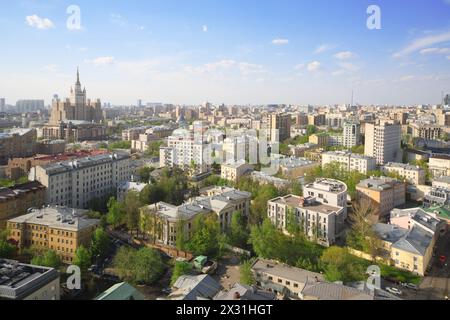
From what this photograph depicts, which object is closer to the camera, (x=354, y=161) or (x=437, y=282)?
(x=437, y=282)

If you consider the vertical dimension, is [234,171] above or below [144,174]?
above

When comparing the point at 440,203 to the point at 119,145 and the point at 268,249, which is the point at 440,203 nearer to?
the point at 268,249

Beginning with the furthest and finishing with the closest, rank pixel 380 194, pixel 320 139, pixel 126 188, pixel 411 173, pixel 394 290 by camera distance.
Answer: pixel 320 139
pixel 411 173
pixel 126 188
pixel 380 194
pixel 394 290

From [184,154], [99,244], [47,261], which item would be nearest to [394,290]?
[99,244]

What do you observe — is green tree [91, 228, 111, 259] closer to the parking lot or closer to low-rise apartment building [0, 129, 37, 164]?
the parking lot

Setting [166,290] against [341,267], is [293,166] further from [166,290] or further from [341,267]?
[166,290]

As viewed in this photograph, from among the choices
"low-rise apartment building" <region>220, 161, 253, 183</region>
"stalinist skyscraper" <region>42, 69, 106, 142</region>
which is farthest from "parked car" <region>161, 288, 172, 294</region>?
"stalinist skyscraper" <region>42, 69, 106, 142</region>
